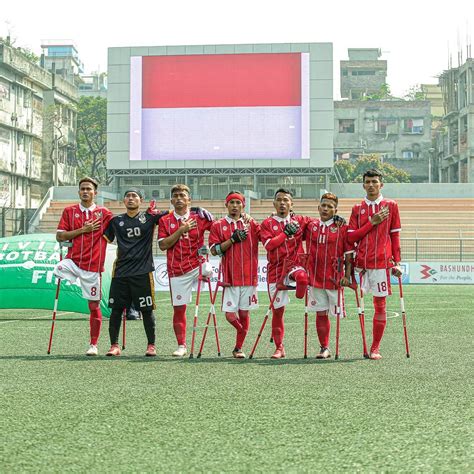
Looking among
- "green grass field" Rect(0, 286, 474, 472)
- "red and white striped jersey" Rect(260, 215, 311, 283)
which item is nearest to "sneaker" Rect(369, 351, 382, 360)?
"green grass field" Rect(0, 286, 474, 472)

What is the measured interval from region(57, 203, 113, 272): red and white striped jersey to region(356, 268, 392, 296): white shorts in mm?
2785

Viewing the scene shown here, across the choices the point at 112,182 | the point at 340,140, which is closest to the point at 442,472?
the point at 112,182

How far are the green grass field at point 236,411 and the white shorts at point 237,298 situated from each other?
1.76 feet

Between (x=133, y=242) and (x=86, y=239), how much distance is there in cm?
53

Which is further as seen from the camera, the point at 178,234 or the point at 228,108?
the point at 228,108

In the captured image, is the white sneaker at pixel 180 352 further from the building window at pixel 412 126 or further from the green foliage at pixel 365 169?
the building window at pixel 412 126

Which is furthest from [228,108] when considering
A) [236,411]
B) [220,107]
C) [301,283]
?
[236,411]

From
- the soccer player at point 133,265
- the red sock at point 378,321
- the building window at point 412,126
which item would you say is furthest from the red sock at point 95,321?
the building window at point 412,126

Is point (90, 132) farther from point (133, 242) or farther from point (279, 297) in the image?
point (279, 297)

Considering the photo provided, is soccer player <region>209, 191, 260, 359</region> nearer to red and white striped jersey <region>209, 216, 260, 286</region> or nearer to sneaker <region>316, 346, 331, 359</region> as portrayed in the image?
red and white striped jersey <region>209, 216, 260, 286</region>

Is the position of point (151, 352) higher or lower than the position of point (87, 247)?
lower

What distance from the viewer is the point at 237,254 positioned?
940 cm

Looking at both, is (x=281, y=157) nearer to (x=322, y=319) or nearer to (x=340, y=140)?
(x=322, y=319)

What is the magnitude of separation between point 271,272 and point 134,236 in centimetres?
147
